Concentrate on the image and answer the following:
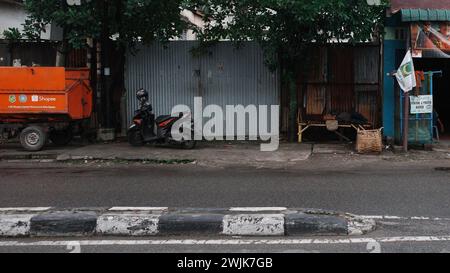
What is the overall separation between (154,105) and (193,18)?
10039 mm

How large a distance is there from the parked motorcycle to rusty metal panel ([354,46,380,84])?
456 cm

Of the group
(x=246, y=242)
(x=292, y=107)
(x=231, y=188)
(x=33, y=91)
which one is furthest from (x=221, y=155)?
(x=246, y=242)

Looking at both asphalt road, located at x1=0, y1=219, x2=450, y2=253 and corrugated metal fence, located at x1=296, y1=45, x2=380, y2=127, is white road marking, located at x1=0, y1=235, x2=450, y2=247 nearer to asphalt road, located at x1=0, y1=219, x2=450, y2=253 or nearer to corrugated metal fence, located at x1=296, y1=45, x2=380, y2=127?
asphalt road, located at x1=0, y1=219, x2=450, y2=253

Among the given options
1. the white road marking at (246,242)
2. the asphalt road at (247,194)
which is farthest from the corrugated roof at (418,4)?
the white road marking at (246,242)

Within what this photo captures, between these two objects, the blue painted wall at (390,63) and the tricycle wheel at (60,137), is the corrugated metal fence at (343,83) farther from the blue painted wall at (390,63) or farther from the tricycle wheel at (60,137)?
the tricycle wheel at (60,137)

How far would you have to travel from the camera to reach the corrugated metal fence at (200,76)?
1371cm

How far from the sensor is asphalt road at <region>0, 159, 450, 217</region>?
6.95 metres

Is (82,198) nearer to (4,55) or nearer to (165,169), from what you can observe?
(165,169)

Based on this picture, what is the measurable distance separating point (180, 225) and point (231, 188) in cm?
239

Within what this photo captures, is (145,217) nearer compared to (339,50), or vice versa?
(145,217)

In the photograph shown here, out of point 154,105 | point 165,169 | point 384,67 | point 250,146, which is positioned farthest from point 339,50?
point 165,169

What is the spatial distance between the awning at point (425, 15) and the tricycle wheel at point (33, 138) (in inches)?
330

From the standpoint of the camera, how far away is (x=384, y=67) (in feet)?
41.9

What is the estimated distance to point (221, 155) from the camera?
11.4 m
